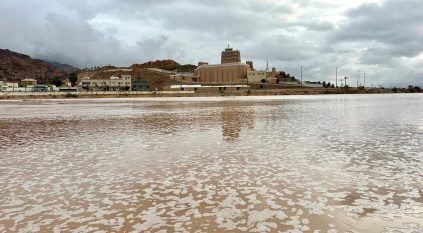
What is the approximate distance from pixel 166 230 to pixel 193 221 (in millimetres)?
808

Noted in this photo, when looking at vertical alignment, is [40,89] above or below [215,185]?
above

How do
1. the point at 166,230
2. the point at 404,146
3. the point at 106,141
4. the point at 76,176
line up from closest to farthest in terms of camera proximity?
the point at 166,230, the point at 76,176, the point at 404,146, the point at 106,141

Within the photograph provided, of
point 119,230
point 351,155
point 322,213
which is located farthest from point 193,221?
point 351,155

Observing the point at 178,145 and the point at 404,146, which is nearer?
the point at 404,146

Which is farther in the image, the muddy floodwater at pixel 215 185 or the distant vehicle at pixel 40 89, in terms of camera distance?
the distant vehicle at pixel 40 89

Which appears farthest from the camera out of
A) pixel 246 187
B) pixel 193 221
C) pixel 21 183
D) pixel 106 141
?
pixel 106 141

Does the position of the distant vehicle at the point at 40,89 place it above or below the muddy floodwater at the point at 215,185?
above

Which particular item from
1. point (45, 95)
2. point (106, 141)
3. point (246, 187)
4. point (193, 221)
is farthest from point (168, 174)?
point (45, 95)

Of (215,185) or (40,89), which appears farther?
(40,89)

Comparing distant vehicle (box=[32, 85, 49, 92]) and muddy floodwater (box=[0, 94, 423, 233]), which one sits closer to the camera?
muddy floodwater (box=[0, 94, 423, 233])

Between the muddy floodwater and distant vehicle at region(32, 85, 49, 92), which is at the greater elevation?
distant vehicle at region(32, 85, 49, 92)

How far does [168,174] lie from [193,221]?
497cm

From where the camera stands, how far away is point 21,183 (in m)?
12.4

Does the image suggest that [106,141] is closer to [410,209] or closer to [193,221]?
[193,221]
